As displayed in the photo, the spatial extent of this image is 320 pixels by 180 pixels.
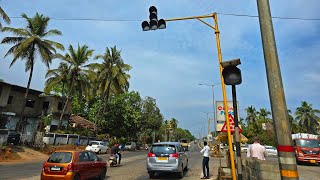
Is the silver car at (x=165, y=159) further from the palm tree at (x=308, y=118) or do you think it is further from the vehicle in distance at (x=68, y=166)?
the palm tree at (x=308, y=118)

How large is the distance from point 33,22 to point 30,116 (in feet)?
51.8

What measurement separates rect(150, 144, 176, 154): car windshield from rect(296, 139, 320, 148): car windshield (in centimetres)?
1467

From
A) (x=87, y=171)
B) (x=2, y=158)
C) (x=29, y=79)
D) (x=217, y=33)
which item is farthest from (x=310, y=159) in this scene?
(x=29, y=79)

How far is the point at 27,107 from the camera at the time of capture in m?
39.6

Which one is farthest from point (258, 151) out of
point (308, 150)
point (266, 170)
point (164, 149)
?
point (308, 150)

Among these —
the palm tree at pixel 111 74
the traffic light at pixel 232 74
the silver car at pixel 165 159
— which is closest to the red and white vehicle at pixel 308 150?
the silver car at pixel 165 159

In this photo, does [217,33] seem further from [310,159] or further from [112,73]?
[112,73]

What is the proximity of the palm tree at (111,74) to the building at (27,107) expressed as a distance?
7.53 m

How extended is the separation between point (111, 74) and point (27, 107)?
13762 mm

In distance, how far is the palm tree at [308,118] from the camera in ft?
220

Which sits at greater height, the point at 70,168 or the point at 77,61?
the point at 77,61

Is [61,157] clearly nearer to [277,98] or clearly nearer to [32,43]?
[277,98]

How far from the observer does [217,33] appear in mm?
9688

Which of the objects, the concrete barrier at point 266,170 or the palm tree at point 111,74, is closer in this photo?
the concrete barrier at point 266,170
